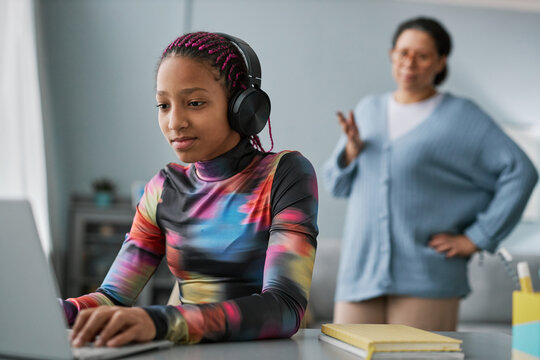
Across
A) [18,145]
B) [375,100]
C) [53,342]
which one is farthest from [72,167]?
[53,342]

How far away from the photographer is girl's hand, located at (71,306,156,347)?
661 millimetres

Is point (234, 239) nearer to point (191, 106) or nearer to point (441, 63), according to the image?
point (191, 106)

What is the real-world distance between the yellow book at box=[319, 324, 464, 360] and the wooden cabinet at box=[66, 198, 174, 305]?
11.2ft

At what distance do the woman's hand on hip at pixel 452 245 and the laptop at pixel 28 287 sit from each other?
143 centimetres

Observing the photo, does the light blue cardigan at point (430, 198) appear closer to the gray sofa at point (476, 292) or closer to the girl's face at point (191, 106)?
the girl's face at point (191, 106)

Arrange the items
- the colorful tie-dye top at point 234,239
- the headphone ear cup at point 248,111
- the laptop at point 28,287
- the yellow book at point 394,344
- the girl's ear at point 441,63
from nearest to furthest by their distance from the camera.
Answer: the laptop at point 28,287 < the yellow book at point 394,344 < the colorful tie-dye top at point 234,239 < the headphone ear cup at point 248,111 < the girl's ear at point 441,63

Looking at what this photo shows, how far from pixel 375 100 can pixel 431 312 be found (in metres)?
0.70

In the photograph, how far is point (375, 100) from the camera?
2.03 m

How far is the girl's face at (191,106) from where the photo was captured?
90 centimetres

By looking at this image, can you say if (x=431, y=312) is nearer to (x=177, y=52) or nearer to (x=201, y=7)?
(x=177, y=52)

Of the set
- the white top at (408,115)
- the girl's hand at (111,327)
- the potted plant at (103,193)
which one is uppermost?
the white top at (408,115)

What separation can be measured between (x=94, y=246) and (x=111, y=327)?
3666mm

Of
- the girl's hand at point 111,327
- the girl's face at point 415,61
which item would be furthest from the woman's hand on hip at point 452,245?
the girl's hand at point 111,327

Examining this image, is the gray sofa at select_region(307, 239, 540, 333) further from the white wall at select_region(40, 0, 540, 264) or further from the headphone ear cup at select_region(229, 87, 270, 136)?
the headphone ear cup at select_region(229, 87, 270, 136)
